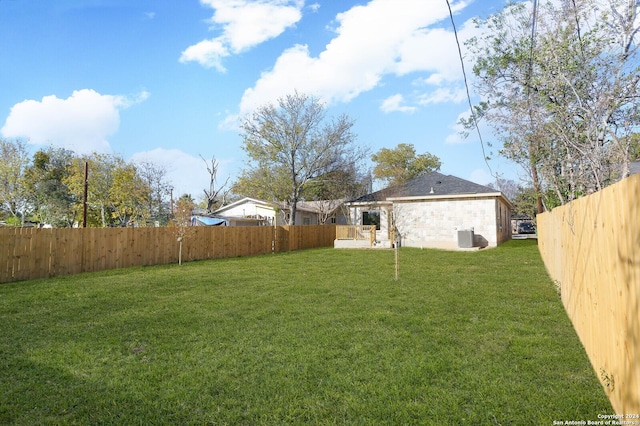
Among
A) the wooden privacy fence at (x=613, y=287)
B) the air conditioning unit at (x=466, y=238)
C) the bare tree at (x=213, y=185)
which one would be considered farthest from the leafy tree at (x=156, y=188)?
the wooden privacy fence at (x=613, y=287)

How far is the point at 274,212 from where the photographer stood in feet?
94.2

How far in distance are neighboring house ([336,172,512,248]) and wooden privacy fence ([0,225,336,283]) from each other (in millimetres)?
6727

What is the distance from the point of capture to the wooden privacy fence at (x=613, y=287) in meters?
2.10

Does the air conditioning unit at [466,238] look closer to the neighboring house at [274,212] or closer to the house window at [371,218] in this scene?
the house window at [371,218]

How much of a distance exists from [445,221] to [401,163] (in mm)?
21976

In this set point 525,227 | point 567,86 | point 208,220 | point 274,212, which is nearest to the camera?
point 567,86

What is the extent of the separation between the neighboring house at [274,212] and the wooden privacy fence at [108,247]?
28.1 ft

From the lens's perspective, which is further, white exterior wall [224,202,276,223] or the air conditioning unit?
white exterior wall [224,202,276,223]

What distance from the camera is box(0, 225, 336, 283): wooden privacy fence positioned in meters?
9.60

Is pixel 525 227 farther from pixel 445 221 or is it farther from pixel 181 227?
pixel 181 227

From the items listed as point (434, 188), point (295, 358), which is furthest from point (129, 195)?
point (295, 358)

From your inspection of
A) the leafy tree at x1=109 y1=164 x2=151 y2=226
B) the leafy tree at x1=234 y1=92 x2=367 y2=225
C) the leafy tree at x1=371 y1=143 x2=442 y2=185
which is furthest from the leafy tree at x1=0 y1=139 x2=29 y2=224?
the leafy tree at x1=371 y1=143 x2=442 y2=185

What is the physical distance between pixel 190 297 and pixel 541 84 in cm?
1051

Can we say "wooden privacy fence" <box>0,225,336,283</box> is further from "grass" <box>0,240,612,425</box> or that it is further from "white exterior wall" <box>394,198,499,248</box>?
"white exterior wall" <box>394,198,499,248</box>
